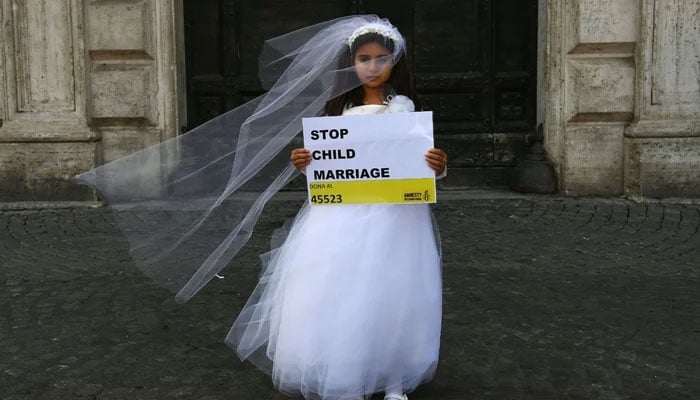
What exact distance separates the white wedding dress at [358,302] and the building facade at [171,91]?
479cm

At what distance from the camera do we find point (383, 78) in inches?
125

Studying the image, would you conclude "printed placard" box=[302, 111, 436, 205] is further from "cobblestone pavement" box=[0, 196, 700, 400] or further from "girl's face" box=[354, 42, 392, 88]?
"cobblestone pavement" box=[0, 196, 700, 400]

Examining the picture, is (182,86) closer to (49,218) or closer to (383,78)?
(49,218)

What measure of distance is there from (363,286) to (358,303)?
2.3 inches

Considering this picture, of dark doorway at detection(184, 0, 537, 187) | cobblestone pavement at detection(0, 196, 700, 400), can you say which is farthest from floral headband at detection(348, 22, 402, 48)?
dark doorway at detection(184, 0, 537, 187)

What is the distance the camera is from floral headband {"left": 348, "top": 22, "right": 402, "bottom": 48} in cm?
312

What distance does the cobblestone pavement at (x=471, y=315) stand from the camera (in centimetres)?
348

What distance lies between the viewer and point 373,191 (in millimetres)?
3057

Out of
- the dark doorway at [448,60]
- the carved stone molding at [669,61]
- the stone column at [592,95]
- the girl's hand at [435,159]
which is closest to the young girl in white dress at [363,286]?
the girl's hand at [435,159]

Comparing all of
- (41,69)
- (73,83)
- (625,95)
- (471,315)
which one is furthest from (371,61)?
(41,69)

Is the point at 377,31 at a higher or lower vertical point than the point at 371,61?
higher

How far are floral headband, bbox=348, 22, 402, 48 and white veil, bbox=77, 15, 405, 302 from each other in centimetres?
2

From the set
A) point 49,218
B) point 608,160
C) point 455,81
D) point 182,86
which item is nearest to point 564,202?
point 608,160

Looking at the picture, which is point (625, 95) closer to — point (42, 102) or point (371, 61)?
point (42, 102)
